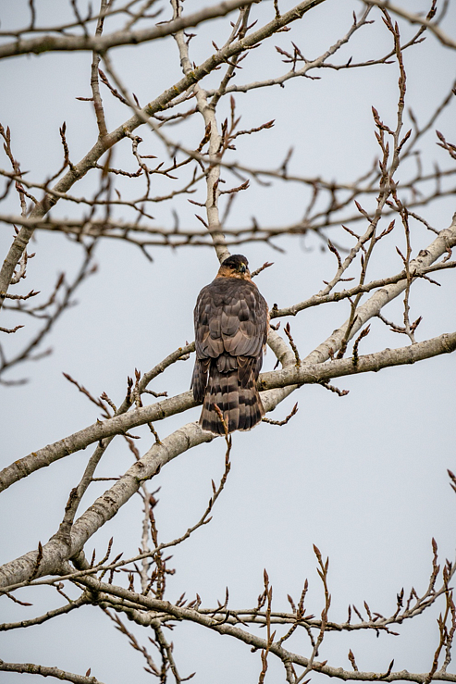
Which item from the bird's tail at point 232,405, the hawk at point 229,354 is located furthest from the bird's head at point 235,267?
the bird's tail at point 232,405

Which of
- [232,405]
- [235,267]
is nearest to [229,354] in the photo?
[232,405]

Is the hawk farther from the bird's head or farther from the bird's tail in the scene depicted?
the bird's head

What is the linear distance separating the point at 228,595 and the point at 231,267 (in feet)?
10.4

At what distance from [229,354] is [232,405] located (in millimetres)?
464

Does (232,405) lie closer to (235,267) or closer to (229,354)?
(229,354)

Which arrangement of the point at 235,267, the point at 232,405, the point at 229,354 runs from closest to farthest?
the point at 232,405 < the point at 229,354 < the point at 235,267

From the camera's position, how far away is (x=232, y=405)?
4.96m

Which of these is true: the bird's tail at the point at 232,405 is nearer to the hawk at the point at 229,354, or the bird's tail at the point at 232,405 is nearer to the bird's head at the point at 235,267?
the hawk at the point at 229,354

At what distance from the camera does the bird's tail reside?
16.1ft

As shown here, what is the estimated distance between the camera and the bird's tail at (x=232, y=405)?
16.1 feet

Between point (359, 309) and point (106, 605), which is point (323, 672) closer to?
point (106, 605)

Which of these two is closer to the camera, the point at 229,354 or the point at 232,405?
the point at 232,405

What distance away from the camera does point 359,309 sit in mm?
5254

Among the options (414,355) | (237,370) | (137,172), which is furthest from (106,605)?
(137,172)
